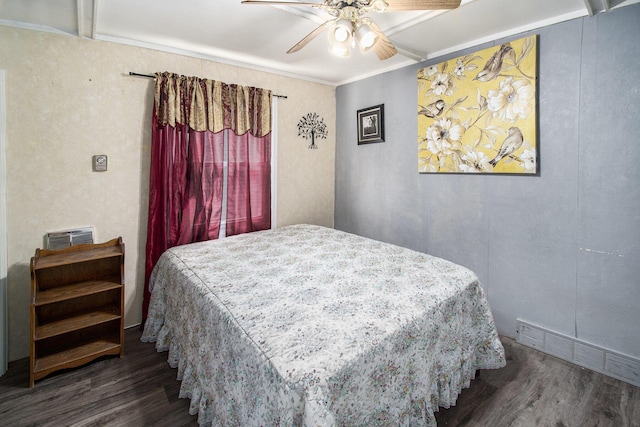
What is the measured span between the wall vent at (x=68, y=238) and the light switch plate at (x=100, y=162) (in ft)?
1.58

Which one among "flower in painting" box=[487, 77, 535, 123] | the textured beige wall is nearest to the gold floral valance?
the textured beige wall

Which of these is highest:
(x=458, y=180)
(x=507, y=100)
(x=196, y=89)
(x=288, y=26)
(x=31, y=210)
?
(x=288, y=26)

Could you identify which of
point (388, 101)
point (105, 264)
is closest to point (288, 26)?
point (388, 101)

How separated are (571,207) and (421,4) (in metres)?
1.76

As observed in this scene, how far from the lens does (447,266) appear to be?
2113 millimetres

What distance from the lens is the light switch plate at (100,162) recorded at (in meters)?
2.50

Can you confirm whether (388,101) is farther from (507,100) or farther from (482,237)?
(482,237)

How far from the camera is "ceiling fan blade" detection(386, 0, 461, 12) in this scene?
1463 mm

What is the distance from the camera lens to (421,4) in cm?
150

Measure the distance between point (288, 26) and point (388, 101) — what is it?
1418 mm

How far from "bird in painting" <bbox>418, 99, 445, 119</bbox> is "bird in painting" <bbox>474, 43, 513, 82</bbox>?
36 centimetres

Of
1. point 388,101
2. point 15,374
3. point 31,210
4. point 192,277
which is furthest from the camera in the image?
point 388,101

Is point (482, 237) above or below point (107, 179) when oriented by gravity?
below

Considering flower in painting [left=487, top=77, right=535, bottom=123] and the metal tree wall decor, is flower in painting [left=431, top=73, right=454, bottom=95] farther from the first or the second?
the metal tree wall decor
